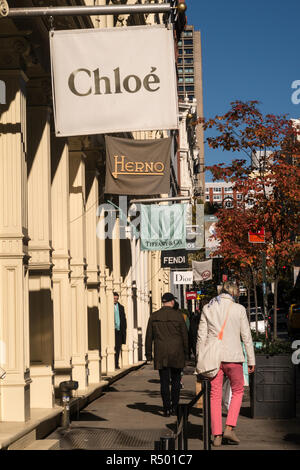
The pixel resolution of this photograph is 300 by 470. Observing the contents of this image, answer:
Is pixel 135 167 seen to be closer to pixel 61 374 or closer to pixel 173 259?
pixel 61 374

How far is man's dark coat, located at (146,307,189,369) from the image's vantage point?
1414 centimetres

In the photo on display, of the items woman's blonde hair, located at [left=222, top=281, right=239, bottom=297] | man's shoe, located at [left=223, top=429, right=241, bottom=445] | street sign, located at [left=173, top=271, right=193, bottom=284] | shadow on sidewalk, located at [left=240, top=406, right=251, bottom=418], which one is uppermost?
street sign, located at [left=173, top=271, right=193, bottom=284]

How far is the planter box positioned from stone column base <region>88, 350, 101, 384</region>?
17.0ft

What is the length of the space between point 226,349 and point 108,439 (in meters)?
1.83

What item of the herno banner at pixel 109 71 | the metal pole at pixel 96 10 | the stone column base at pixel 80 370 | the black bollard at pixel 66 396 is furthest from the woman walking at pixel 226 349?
the stone column base at pixel 80 370

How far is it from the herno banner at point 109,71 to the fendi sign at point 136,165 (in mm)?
5154

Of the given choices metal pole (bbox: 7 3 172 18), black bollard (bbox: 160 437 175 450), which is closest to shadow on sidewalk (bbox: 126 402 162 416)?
metal pole (bbox: 7 3 172 18)

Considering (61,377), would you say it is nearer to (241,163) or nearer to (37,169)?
(37,169)

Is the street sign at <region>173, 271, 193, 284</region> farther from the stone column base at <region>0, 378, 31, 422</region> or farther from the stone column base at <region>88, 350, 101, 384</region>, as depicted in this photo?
the stone column base at <region>0, 378, 31, 422</region>

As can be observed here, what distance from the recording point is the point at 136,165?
14719mm

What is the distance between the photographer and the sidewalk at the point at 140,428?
10758 mm

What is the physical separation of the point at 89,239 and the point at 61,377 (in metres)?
4.77

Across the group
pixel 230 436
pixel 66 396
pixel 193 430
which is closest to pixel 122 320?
pixel 193 430
